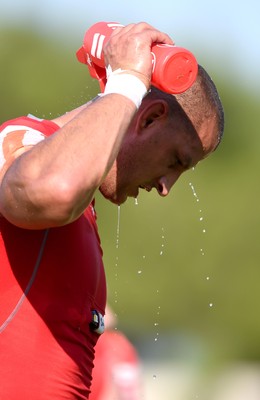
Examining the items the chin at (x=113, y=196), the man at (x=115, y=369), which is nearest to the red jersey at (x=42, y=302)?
the chin at (x=113, y=196)

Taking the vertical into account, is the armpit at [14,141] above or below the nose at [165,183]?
above

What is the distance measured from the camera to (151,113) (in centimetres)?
492

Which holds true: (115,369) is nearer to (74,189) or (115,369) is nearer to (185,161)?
(185,161)

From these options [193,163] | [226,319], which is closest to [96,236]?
[193,163]

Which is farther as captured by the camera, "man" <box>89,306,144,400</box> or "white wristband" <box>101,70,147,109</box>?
"man" <box>89,306,144,400</box>

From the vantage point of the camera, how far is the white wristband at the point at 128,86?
410 centimetres

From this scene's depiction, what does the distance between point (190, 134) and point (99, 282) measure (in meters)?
0.77

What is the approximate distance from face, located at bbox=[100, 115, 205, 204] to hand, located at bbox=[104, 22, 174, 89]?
68 centimetres

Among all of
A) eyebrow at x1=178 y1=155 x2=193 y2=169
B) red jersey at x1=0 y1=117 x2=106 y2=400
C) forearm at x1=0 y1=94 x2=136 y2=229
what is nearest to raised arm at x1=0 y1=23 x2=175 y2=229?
forearm at x1=0 y1=94 x2=136 y2=229

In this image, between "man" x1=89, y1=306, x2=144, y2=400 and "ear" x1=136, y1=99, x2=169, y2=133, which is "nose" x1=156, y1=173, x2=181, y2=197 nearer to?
"ear" x1=136, y1=99, x2=169, y2=133

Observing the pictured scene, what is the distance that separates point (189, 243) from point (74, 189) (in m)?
17.4

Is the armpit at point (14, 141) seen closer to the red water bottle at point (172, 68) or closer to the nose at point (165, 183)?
the red water bottle at point (172, 68)

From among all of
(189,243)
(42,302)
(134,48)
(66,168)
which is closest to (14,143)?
(66,168)

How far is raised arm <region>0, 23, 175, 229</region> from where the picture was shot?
3.82m
